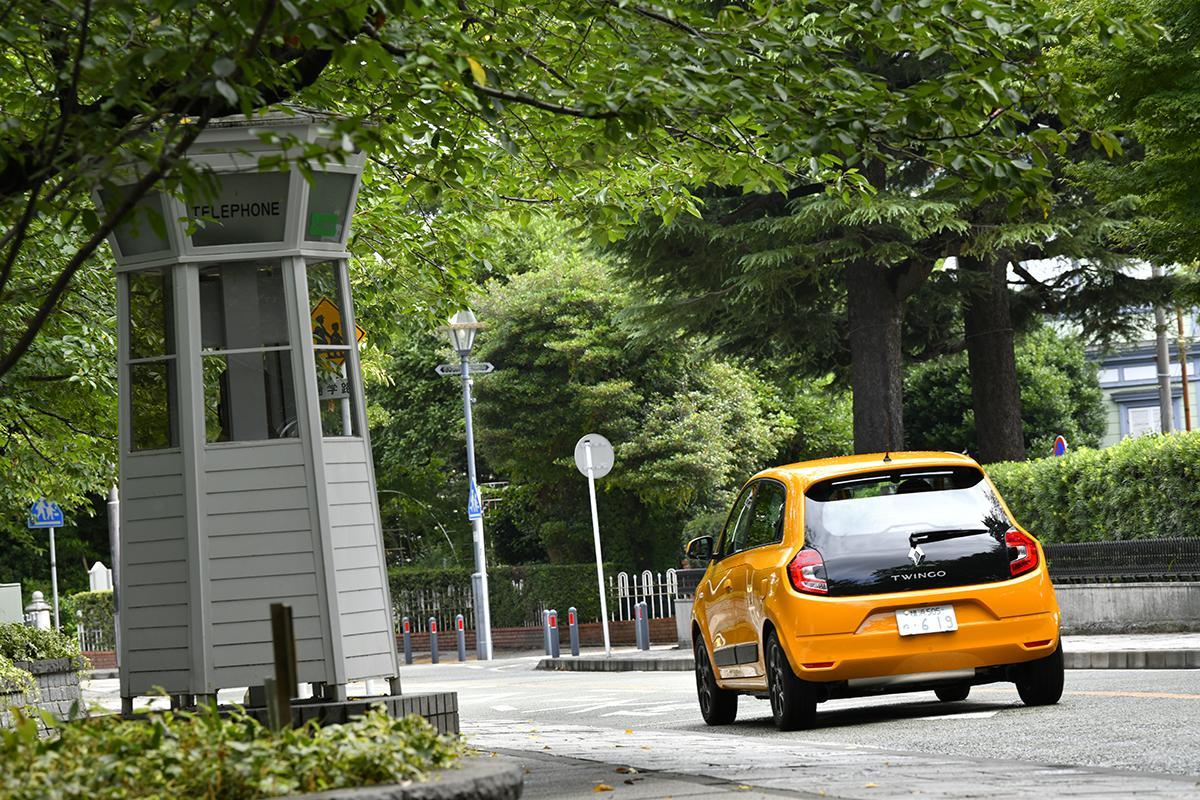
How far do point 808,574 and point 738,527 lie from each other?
5.95ft

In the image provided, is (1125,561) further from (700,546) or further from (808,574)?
(808,574)

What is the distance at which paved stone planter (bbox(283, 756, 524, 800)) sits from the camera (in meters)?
4.99

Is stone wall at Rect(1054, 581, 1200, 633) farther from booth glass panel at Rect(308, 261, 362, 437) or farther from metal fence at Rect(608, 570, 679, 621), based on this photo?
booth glass panel at Rect(308, 261, 362, 437)

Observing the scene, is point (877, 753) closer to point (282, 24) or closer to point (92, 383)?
point (282, 24)

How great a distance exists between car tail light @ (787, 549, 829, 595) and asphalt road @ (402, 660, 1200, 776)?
90 cm

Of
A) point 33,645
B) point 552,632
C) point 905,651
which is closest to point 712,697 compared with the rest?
point 905,651

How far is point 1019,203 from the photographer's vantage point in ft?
31.2

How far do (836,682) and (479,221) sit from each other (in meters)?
5.79

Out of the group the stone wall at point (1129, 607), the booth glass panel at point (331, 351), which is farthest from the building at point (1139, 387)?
the booth glass panel at point (331, 351)

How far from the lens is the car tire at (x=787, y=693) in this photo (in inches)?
449

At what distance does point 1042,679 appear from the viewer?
38.7 ft

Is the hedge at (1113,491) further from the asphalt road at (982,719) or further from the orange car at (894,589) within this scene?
the orange car at (894,589)

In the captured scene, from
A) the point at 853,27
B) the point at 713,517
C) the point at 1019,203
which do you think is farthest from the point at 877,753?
the point at 713,517

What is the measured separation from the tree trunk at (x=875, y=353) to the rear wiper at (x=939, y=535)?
15273 mm
